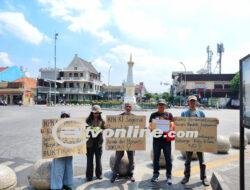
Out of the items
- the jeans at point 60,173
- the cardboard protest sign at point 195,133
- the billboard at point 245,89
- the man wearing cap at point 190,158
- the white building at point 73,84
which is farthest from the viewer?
the white building at point 73,84

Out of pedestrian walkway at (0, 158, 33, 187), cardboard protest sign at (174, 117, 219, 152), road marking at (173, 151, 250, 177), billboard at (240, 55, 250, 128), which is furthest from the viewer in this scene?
road marking at (173, 151, 250, 177)

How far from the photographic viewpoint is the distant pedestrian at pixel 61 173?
7891 mm


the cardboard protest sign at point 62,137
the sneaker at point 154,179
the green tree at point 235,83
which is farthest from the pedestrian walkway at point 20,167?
the green tree at point 235,83

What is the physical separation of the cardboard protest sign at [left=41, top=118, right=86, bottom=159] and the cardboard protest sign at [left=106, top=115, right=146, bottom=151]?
0.92 metres

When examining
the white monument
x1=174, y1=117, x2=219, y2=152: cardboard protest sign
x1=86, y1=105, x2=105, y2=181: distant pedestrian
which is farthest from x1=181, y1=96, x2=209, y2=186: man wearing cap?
the white monument

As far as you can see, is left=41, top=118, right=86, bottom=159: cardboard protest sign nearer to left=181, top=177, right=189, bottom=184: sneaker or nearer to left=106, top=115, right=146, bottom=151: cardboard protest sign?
left=106, top=115, right=146, bottom=151: cardboard protest sign

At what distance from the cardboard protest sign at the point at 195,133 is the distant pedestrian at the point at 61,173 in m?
2.54

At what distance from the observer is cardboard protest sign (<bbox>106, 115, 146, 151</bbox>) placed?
938cm

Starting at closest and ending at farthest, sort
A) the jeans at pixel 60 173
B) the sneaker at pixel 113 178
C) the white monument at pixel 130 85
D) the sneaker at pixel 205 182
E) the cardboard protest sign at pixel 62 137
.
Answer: the jeans at pixel 60 173 < the cardboard protest sign at pixel 62 137 < the sneaker at pixel 205 182 < the sneaker at pixel 113 178 < the white monument at pixel 130 85

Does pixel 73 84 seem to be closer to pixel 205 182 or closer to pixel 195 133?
pixel 195 133

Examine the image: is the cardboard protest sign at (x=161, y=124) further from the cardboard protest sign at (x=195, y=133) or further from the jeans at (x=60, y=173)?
the jeans at (x=60, y=173)

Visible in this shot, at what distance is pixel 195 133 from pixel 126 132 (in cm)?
149

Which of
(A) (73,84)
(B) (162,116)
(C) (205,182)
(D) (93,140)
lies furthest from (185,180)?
(A) (73,84)

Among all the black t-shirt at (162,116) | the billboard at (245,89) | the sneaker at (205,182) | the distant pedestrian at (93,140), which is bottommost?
the sneaker at (205,182)
